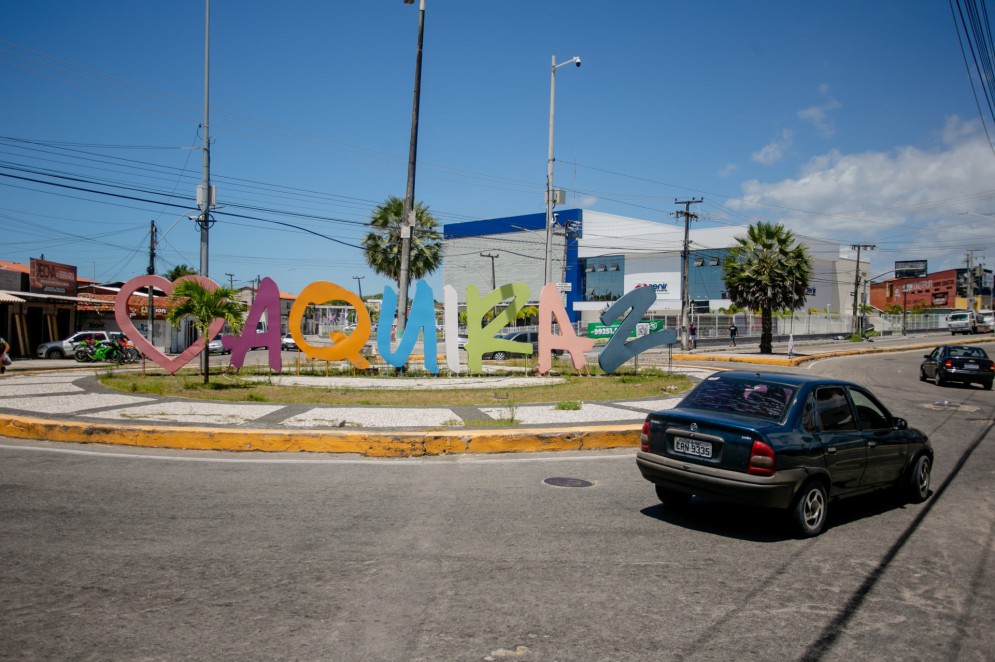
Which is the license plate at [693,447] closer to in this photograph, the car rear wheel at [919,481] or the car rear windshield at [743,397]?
the car rear windshield at [743,397]

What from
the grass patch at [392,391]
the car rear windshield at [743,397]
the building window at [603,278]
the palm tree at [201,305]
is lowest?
the grass patch at [392,391]

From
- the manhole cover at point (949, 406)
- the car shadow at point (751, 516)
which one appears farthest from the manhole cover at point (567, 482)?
the manhole cover at point (949, 406)

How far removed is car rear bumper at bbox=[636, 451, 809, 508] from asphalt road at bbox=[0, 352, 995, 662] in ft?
1.26

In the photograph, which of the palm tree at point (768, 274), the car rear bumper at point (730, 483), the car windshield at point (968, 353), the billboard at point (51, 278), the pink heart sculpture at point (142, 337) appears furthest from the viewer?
the palm tree at point (768, 274)

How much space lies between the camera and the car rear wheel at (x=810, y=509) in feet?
18.9

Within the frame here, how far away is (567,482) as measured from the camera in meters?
7.86

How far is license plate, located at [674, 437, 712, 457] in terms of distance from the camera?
601 cm

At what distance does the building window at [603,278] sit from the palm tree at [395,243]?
4063 centimetres

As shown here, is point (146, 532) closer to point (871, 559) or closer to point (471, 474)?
point (471, 474)

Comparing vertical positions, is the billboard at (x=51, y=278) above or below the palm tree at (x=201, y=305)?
above

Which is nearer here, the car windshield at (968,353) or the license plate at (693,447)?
the license plate at (693,447)

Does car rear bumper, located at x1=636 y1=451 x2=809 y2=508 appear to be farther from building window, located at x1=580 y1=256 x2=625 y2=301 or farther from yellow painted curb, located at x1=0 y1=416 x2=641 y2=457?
building window, located at x1=580 y1=256 x2=625 y2=301

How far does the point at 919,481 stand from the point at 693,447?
10.1 feet

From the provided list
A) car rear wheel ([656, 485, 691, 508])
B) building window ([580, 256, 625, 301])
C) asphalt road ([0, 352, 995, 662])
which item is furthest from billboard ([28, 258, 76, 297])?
building window ([580, 256, 625, 301])
